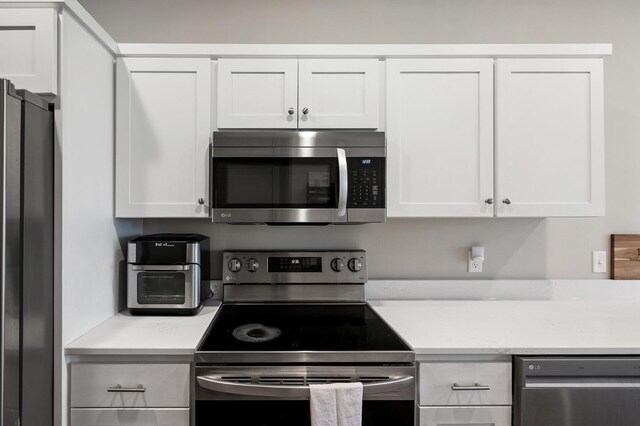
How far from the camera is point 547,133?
68.5 inches

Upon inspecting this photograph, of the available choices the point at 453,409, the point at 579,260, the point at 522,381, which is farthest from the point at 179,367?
the point at 579,260

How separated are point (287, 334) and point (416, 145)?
97 cm

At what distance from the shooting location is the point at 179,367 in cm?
134

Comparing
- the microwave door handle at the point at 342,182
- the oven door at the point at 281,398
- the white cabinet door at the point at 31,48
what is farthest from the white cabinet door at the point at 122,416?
the white cabinet door at the point at 31,48

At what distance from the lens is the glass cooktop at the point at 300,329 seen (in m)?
1.38

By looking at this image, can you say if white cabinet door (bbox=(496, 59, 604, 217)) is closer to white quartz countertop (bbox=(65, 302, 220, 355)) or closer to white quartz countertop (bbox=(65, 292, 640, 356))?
white quartz countertop (bbox=(65, 292, 640, 356))

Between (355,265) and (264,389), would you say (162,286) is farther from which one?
(355,265)

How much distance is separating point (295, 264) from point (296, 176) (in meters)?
0.49

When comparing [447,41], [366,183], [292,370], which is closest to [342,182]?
[366,183]

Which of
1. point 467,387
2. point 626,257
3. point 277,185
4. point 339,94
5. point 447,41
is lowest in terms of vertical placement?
point 467,387

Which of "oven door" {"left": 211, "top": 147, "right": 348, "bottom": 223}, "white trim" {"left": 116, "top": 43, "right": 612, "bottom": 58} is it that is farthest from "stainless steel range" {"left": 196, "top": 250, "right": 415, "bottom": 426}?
"white trim" {"left": 116, "top": 43, "right": 612, "bottom": 58}

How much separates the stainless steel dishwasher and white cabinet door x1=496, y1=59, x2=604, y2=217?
681 mm

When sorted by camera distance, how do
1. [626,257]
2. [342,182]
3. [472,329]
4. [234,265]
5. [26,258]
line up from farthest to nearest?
[626,257] < [234,265] < [342,182] < [472,329] < [26,258]

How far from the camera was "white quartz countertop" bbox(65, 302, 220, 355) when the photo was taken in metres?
1.33
